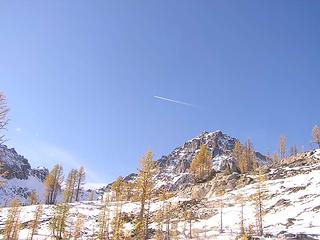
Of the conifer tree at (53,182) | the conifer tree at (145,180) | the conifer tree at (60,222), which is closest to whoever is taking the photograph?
the conifer tree at (145,180)

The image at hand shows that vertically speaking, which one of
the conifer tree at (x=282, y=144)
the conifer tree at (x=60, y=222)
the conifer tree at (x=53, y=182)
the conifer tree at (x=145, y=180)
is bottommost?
the conifer tree at (x=60, y=222)

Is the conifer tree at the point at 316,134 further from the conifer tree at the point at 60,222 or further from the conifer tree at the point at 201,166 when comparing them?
the conifer tree at the point at 60,222

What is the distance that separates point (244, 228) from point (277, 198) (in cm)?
1428

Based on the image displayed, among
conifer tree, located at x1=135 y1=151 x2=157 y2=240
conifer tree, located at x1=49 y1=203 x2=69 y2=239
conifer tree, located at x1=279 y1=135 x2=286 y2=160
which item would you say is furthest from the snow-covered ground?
conifer tree, located at x1=279 y1=135 x2=286 y2=160

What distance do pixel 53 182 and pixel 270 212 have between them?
7237 centimetres

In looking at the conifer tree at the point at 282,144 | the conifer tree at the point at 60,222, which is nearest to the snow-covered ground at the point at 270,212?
the conifer tree at the point at 60,222

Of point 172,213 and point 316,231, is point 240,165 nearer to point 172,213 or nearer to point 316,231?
point 172,213

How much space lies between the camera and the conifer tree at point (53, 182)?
10988 cm

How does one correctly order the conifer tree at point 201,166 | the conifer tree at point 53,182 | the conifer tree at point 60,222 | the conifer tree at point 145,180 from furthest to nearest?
the conifer tree at point 53,182 < the conifer tree at point 201,166 < the conifer tree at point 60,222 < the conifer tree at point 145,180

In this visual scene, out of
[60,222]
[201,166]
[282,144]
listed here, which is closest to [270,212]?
[60,222]

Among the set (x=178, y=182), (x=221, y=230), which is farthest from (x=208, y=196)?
(x=178, y=182)

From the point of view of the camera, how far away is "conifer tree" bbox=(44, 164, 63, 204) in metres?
110

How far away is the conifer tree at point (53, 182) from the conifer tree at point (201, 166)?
40595 mm

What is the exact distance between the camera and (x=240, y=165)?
110312 millimetres
